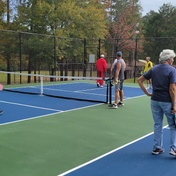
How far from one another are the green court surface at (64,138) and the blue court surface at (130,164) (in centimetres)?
19

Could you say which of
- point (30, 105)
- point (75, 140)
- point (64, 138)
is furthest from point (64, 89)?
point (75, 140)

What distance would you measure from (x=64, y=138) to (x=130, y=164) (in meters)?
1.81

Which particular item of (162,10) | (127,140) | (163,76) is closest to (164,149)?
(127,140)

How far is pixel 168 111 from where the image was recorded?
4.82 metres

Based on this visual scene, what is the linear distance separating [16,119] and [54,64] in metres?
13.9

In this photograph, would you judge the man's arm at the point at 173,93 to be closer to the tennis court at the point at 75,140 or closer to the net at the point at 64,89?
the tennis court at the point at 75,140

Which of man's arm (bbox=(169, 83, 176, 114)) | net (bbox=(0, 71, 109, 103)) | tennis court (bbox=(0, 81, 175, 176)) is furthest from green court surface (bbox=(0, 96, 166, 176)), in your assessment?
net (bbox=(0, 71, 109, 103))

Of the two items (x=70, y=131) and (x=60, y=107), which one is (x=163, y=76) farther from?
(x=60, y=107)

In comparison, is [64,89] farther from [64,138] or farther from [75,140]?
[75,140]

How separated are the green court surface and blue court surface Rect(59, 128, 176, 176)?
188 millimetres

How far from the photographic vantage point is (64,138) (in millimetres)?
6109

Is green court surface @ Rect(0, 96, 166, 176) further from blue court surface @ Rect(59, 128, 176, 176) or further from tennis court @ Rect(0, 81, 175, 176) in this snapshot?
blue court surface @ Rect(59, 128, 176, 176)

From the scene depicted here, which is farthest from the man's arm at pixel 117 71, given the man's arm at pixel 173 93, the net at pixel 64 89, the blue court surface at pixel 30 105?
the man's arm at pixel 173 93

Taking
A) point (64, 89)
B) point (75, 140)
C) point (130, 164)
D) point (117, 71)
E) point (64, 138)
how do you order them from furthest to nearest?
point (64, 89) < point (117, 71) < point (64, 138) < point (75, 140) < point (130, 164)
